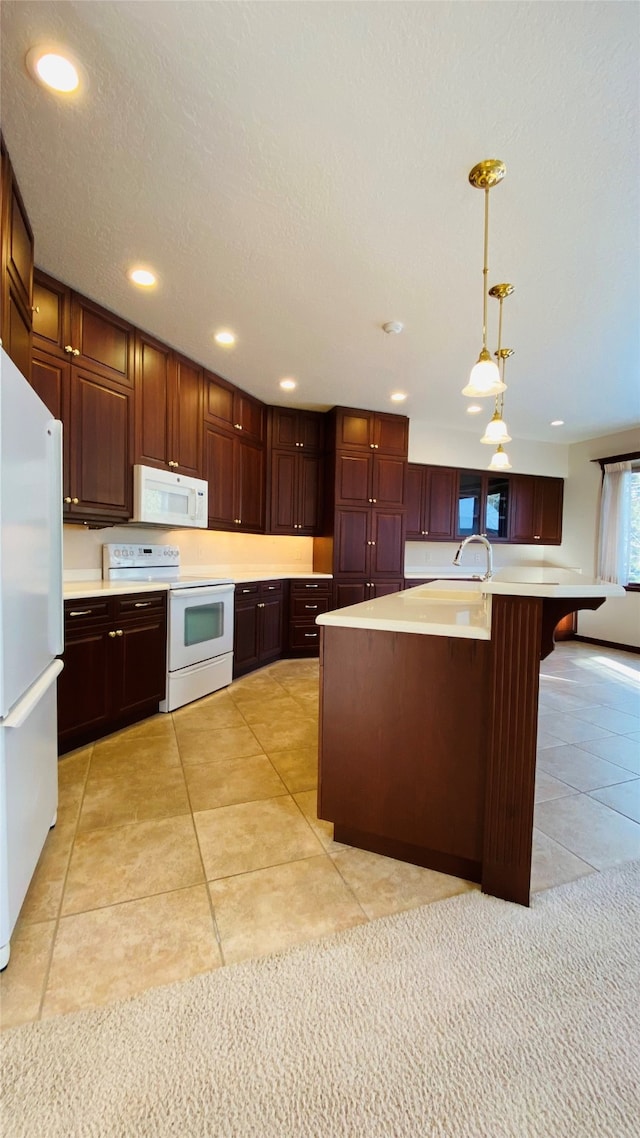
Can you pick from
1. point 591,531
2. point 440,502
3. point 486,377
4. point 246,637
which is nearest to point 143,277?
point 486,377

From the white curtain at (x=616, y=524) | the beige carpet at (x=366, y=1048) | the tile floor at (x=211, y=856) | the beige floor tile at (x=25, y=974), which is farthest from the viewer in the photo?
the white curtain at (x=616, y=524)

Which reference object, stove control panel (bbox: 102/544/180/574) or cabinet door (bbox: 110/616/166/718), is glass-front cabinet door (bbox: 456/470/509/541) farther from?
cabinet door (bbox: 110/616/166/718)

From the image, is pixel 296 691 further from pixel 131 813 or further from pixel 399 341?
pixel 399 341

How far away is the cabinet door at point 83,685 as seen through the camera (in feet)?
7.33

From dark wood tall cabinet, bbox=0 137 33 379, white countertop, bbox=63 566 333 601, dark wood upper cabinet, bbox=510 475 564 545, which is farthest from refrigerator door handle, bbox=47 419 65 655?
dark wood upper cabinet, bbox=510 475 564 545

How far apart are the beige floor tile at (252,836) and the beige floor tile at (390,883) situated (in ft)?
0.53

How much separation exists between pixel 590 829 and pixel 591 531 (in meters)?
4.86

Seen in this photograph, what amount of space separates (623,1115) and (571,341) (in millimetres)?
3712

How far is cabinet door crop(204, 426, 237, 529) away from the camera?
365 cm

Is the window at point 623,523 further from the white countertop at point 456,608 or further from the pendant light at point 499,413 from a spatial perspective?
the white countertop at point 456,608

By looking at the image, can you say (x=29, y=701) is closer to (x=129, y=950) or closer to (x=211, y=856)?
(x=129, y=950)

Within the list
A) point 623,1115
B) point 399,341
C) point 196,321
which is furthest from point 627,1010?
point 196,321

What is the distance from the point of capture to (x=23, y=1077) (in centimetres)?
91

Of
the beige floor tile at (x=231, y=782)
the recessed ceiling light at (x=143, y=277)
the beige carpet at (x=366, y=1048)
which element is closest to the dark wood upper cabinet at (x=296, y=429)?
the recessed ceiling light at (x=143, y=277)
